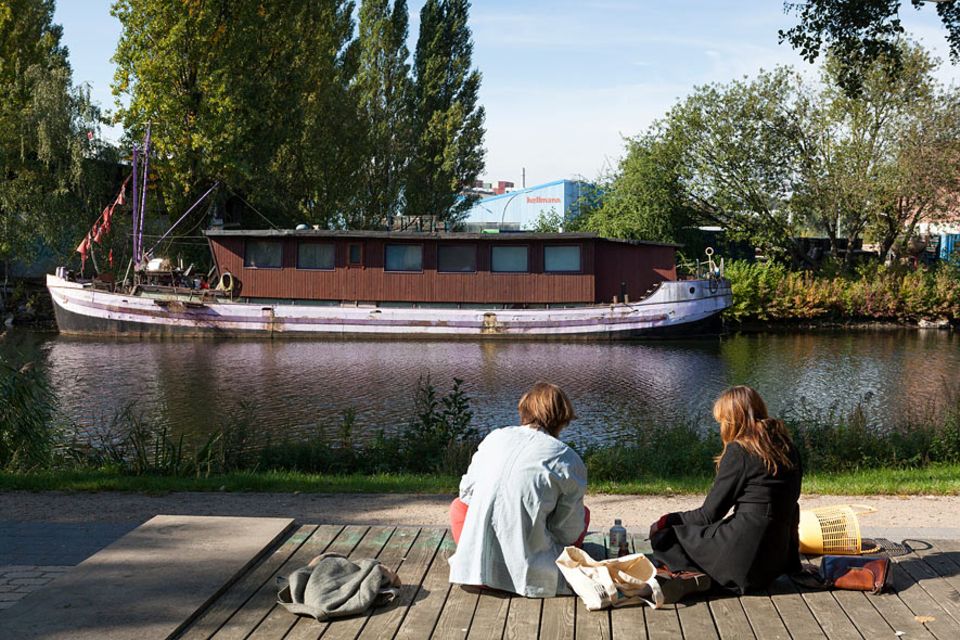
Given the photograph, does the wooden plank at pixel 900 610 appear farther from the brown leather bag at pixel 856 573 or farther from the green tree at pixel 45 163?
the green tree at pixel 45 163

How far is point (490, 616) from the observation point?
4617mm

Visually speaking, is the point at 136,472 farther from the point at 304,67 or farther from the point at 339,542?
the point at 304,67

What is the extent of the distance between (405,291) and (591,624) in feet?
87.5

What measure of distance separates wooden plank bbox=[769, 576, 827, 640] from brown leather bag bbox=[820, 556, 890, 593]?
205mm

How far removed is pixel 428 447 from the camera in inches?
432

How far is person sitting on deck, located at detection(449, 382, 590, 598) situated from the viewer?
478cm

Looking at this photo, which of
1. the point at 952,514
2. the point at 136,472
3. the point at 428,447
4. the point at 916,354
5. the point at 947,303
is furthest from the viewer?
the point at 947,303

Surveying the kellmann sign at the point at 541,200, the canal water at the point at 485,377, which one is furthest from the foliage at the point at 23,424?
the kellmann sign at the point at 541,200

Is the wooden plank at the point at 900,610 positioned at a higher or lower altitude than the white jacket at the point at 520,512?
lower

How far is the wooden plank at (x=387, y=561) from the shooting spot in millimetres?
4438

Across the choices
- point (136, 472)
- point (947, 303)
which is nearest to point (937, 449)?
point (136, 472)

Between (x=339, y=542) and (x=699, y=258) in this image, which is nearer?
(x=339, y=542)

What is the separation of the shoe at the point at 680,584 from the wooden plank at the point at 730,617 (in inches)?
3.8

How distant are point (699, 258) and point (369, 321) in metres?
16.3
